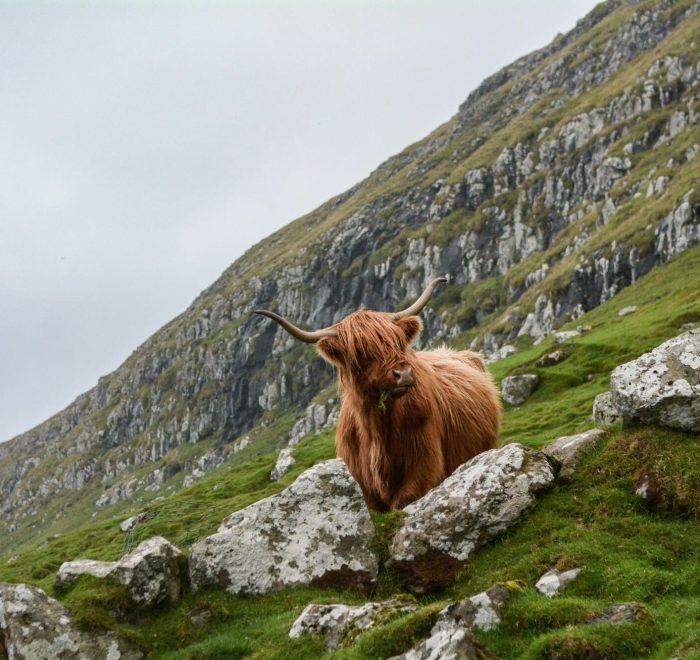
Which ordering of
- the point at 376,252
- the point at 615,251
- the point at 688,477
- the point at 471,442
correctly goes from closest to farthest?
the point at 688,477
the point at 471,442
the point at 615,251
the point at 376,252

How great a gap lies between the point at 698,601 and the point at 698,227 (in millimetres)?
85943

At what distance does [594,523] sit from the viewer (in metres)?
8.50

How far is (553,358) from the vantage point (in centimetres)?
4034

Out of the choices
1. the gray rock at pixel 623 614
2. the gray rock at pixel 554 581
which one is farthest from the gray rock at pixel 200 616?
the gray rock at pixel 623 614

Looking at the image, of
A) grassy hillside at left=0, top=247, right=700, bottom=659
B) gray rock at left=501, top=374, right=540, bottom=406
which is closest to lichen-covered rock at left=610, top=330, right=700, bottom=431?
grassy hillside at left=0, top=247, right=700, bottom=659

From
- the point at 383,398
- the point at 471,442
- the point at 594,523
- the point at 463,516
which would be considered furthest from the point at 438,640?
the point at 471,442

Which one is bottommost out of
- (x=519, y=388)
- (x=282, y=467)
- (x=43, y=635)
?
(x=519, y=388)

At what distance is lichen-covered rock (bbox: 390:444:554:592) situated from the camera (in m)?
8.66

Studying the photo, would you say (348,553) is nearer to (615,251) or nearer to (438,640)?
(438,640)

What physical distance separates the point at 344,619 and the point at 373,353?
406 cm

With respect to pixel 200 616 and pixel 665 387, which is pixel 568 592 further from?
pixel 200 616

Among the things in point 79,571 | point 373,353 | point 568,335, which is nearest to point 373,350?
point 373,353

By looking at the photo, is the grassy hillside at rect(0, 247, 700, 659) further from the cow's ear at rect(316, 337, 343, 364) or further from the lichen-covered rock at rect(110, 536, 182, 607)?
the cow's ear at rect(316, 337, 343, 364)

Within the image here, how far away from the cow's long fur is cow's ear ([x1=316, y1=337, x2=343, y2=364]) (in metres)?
0.02
